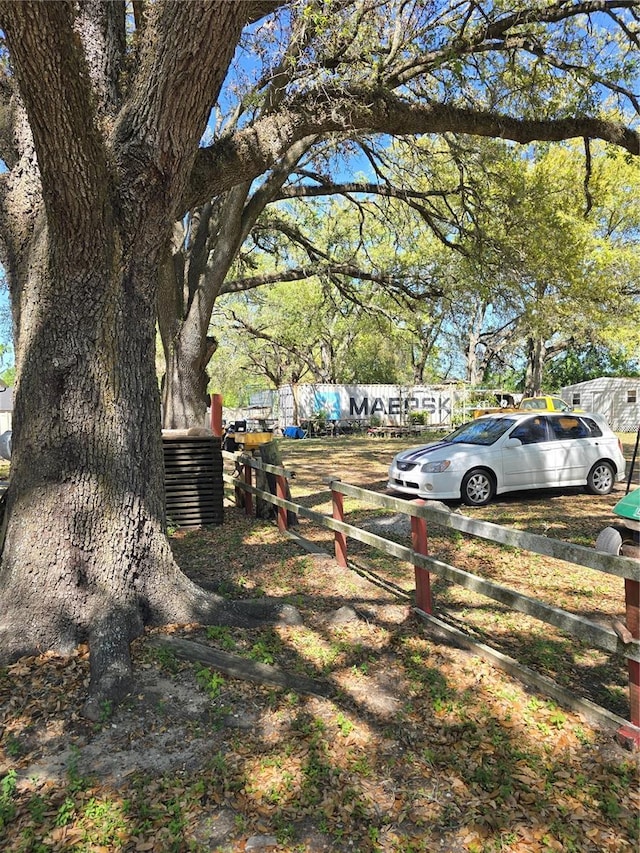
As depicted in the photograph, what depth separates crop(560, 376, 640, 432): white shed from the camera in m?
30.7

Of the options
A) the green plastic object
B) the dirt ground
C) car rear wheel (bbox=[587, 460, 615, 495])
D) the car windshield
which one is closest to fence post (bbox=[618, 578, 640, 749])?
the dirt ground

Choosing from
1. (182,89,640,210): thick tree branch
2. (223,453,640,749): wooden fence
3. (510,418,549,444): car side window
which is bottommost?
(223,453,640,749): wooden fence

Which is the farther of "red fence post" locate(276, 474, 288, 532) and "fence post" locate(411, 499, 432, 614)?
"red fence post" locate(276, 474, 288, 532)

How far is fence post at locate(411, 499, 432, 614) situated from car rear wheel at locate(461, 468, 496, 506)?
479 centimetres

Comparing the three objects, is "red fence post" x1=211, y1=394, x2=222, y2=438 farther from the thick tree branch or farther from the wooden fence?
the thick tree branch

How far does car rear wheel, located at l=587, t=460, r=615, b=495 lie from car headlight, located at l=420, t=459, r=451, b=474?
9.29 ft

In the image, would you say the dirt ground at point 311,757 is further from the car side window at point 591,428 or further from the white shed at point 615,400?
the white shed at point 615,400

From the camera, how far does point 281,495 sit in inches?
278

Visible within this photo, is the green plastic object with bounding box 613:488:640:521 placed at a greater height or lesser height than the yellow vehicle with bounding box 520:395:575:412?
lesser

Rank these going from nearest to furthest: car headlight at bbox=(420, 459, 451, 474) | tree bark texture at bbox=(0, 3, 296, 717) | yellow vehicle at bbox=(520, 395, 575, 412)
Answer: tree bark texture at bbox=(0, 3, 296, 717) → car headlight at bbox=(420, 459, 451, 474) → yellow vehicle at bbox=(520, 395, 575, 412)

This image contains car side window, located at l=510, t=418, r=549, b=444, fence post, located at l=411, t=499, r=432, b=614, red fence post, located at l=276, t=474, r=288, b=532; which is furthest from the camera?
car side window, located at l=510, t=418, r=549, b=444

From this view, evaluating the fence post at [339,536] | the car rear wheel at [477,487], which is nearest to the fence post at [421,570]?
the fence post at [339,536]

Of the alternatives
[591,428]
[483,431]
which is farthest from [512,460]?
[591,428]

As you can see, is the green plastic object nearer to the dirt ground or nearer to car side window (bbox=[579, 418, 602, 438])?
the dirt ground
